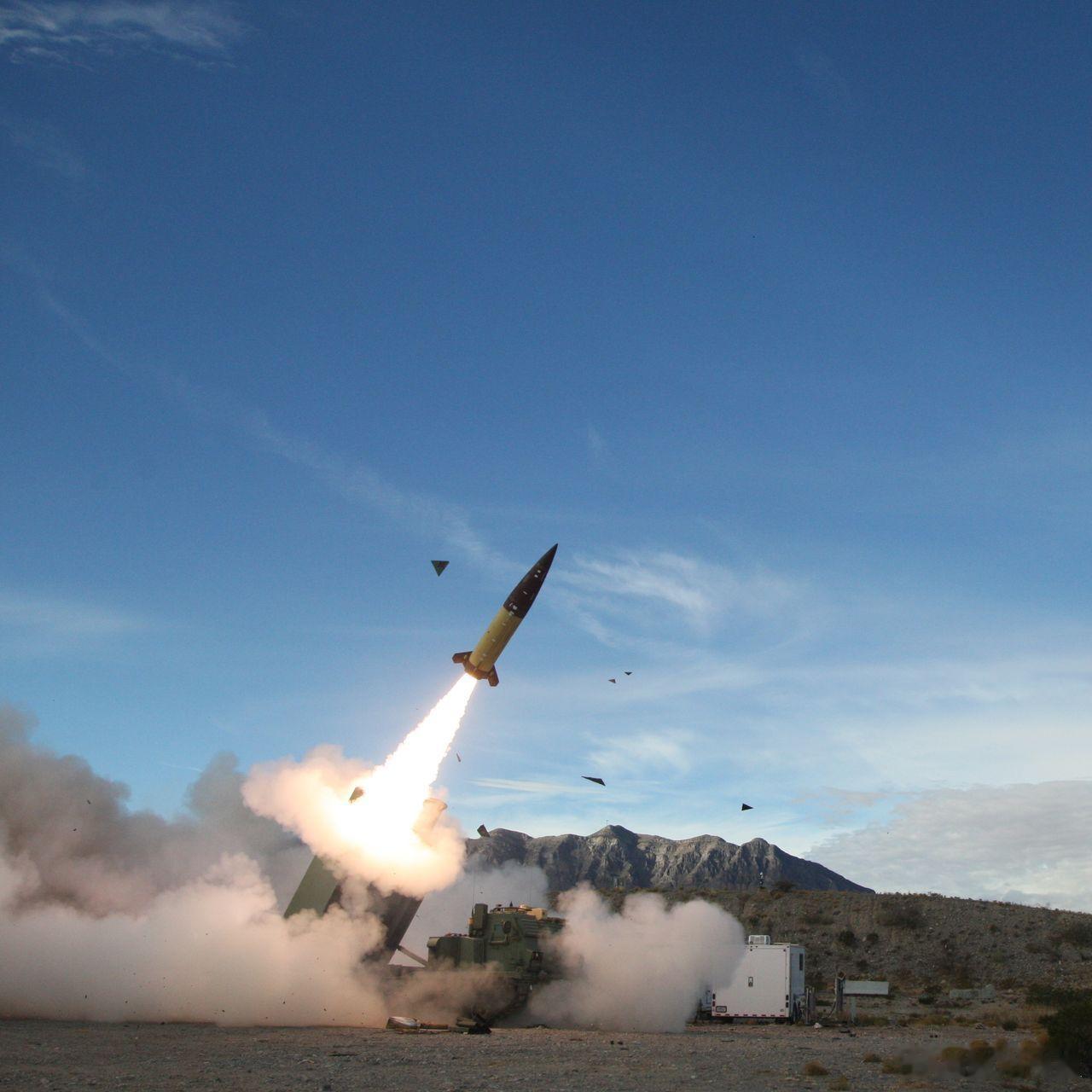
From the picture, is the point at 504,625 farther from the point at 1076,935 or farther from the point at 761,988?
the point at 1076,935

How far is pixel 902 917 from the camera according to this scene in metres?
57.0

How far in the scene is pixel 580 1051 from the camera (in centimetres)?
2102

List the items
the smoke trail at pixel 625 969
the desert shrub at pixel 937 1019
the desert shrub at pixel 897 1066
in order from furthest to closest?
the desert shrub at pixel 937 1019 < the smoke trail at pixel 625 969 < the desert shrub at pixel 897 1066

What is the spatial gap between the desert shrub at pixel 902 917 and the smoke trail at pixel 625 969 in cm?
3006

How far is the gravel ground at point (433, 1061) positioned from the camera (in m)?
15.2

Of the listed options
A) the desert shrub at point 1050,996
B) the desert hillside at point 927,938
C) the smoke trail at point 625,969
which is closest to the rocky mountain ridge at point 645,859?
the desert hillside at point 927,938

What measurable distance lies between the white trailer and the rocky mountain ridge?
10020 centimetres

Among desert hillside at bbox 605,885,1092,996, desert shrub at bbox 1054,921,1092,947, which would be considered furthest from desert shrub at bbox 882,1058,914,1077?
desert shrub at bbox 1054,921,1092,947

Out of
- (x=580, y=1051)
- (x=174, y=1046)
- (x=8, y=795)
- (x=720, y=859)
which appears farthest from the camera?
(x=720, y=859)

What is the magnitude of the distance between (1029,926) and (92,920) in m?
46.8

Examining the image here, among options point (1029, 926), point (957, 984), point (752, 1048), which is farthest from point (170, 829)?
point (1029, 926)

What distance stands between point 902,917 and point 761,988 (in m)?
28.6

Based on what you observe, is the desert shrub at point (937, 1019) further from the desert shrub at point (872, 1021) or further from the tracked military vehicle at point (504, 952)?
the tracked military vehicle at point (504, 952)

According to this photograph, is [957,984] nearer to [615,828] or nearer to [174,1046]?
[174,1046]
